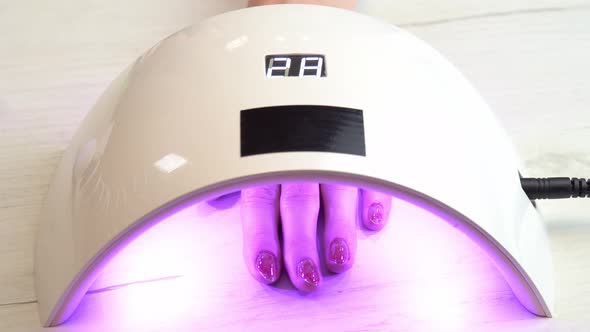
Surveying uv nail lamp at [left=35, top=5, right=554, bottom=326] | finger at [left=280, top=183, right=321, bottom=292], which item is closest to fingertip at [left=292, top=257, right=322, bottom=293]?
finger at [left=280, top=183, right=321, bottom=292]

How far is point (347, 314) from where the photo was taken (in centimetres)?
69

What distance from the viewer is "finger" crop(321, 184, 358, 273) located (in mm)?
722

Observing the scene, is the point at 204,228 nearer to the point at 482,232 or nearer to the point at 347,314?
the point at 347,314

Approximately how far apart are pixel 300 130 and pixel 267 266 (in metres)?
0.21

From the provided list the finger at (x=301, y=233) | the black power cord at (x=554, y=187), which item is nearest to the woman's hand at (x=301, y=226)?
the finger at (x=301, y=233)

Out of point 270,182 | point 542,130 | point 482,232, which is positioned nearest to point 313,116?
point 270,182

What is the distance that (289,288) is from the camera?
2.34 feet

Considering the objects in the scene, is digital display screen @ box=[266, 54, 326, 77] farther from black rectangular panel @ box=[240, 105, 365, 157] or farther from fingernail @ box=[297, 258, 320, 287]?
fingernail @ box=[297, 258, 320, 287]

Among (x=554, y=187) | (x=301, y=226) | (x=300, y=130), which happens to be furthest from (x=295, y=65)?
(x=554, y=187)

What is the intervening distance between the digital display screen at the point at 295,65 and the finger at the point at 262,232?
7.5 inches

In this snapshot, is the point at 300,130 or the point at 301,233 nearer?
the point at 300,130

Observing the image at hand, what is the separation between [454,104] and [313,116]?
14cm

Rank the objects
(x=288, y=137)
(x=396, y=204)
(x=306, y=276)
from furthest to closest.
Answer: (x=396, y=204)
(x=306, y=276)
(x=288, y=137)

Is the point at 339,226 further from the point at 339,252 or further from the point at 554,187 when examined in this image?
the point at 554,187
